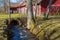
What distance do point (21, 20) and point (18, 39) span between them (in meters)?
14.3

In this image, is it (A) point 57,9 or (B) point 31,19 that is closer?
(B) point 31,19

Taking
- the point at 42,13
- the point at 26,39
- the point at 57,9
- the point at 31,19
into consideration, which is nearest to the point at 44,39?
the point at 26,39

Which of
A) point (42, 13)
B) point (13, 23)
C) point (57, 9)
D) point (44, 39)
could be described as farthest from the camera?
point (57, 9)

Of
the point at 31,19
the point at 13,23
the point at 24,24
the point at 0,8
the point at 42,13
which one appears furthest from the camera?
the point at 0,8

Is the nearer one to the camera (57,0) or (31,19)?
(31,19)

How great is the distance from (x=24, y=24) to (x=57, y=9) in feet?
50.9

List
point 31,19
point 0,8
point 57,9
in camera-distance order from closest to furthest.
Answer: point 31,19 → point 57,9 → point 0,8

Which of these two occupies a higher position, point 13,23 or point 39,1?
point 39,1

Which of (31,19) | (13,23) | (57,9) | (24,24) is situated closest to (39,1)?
(57,9)

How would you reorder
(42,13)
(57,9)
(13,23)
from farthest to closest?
(57,9) → (42,13) → (13,23)

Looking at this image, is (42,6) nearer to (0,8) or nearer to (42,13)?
(42,13)

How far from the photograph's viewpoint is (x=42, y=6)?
146ft

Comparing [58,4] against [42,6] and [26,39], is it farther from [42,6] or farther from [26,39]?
[26,39]

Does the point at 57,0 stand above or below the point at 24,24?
above
